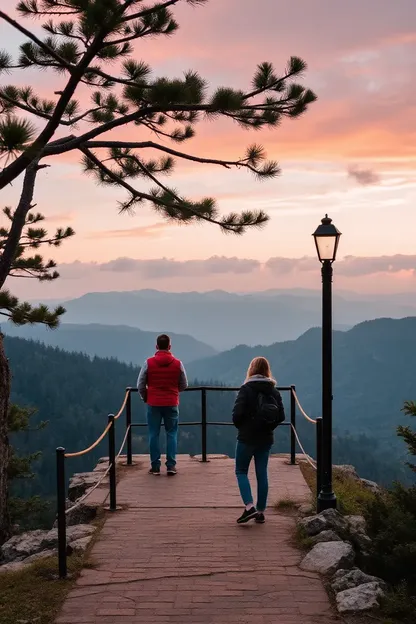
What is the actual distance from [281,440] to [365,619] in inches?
5407

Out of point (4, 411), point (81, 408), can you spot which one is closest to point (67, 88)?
point (4, 411)

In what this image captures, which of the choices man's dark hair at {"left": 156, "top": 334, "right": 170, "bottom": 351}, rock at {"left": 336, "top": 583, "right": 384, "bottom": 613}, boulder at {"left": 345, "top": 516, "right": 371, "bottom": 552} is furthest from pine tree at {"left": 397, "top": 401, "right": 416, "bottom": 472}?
man's dark hair at {"left": 156, "top": 334, "right": 170, "bottom": 351}

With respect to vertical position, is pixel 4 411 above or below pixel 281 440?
above

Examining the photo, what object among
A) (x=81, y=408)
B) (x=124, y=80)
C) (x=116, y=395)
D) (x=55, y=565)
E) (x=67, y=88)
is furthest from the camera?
(x=116, y=395)

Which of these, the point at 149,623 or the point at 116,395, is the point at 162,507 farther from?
the point at 116,395

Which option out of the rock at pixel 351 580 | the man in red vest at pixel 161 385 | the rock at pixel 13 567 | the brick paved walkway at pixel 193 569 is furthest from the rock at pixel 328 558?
the man in red vest at pixel 161 385

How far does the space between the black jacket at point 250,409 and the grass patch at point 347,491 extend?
57.0 inches

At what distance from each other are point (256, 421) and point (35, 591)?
9.24ft

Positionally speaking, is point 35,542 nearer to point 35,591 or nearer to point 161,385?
point 161,385

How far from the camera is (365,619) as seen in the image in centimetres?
565

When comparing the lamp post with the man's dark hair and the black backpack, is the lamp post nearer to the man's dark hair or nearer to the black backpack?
the black backpack

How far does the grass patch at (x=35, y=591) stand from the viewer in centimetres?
582

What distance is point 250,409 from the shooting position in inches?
320

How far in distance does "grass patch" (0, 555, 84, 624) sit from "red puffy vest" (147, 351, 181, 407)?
3554 mm
